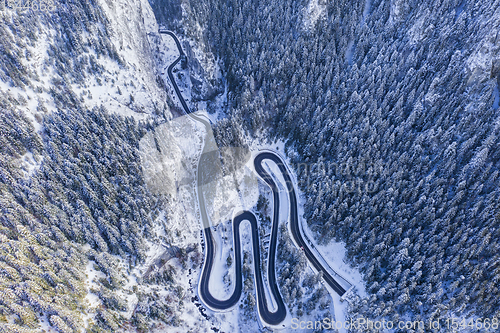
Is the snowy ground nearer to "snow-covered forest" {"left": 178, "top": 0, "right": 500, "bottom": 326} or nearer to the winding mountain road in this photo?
the winding mountain road

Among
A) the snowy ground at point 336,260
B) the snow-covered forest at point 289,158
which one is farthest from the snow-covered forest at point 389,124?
the snowy ground at point 336,260

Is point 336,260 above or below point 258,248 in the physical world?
below

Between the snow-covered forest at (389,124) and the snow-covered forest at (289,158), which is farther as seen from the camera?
the snow-covered forest at (389,124)

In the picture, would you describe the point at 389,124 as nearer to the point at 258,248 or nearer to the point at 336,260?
the point at 336,260

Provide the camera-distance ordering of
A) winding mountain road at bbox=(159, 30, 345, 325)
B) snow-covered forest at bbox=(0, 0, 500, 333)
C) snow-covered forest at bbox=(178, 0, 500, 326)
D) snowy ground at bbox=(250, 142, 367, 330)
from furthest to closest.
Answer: winding mountain road at bbox=(159, 30, 345, 325) < snowy ground at bbox=(250, 142, 367, 330) < snow-covered forest at bbox=(178, 0, 500, 326) < snow-covered forest at bbox=(0, 0, 500, 333)

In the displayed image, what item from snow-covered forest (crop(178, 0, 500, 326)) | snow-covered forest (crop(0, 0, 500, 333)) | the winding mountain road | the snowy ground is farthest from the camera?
the winding mountain road

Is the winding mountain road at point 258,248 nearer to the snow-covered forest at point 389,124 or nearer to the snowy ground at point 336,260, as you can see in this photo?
the snowy ground at point 336,260

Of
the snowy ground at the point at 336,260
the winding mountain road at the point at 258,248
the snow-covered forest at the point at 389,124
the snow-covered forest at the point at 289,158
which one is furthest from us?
the winding mountain road at the point at 258,248

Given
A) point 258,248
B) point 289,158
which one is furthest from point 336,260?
point 289,158

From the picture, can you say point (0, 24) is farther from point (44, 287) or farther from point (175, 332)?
point (175, 332)

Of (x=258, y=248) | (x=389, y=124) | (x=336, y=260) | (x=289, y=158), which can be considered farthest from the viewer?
(x=289, y=158)

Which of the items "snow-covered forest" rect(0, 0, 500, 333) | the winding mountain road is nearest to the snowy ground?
the winding mountain road
